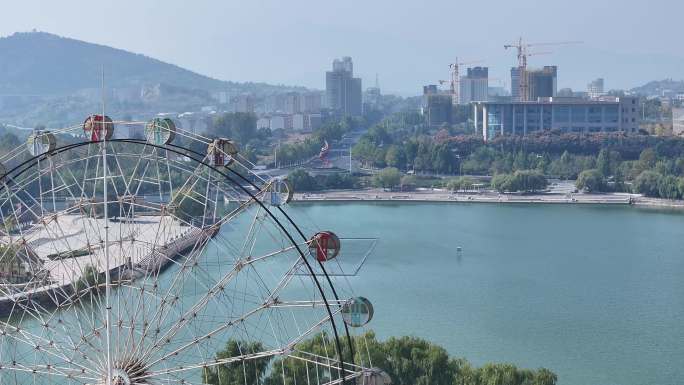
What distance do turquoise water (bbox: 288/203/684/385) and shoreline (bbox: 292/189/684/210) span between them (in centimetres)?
122

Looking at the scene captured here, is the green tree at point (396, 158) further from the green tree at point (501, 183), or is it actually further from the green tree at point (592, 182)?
the green tree at point (592, 182)

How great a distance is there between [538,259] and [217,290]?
1163 centimetres

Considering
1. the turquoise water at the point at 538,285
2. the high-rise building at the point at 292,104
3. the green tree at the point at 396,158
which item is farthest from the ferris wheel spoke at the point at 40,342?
the high-rise building at the point at 292,104

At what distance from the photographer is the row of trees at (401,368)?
862 cm

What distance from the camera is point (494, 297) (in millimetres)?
14180

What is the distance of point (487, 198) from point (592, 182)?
106 inches

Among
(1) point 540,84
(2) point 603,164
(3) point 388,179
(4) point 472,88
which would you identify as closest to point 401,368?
(3) point 388,179

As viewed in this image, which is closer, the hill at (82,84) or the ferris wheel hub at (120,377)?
the ferris wheel hub at (120,377)

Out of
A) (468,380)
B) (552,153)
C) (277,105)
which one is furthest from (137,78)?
(468,380)

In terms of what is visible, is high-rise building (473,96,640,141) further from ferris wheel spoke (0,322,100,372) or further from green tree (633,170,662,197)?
ferris wheel spoke (0,322,100,372)

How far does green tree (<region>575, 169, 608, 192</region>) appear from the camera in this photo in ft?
90.0

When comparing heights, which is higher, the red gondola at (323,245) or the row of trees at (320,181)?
the red gondola at (323,245)

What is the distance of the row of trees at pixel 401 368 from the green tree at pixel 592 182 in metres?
18.9

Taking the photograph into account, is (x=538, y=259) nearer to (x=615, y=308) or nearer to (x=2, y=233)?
(x=615, y=308)
